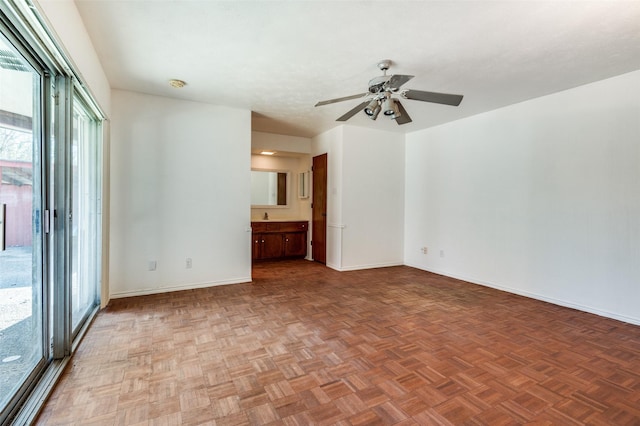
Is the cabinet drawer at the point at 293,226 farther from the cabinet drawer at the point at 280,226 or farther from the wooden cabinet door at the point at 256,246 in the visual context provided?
the wooden cabinet door at the point at 256,246

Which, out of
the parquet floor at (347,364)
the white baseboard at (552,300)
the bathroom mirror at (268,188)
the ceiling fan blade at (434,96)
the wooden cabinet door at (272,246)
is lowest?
the parquet floor at (347,364)

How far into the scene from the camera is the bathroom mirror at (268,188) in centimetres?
629

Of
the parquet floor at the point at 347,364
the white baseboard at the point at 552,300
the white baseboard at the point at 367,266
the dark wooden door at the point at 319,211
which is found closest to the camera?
the parquet floor at the point at 347,364

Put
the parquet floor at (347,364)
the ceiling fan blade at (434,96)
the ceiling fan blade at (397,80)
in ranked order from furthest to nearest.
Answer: the ceiling fan blade at (434,96), the ceiling fan blade at (397,80), the parquet floor at (347,364)

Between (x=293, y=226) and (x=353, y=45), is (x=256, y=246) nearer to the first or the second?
(x=293, y=226)

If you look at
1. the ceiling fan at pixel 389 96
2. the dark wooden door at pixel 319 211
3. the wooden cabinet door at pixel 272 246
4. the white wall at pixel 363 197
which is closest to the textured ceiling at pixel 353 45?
the ceiling fan at pixel 389 96

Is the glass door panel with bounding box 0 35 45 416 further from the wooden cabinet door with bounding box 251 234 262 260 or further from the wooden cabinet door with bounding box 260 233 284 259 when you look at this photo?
the wooden cabinet door with bounding box 260 233 284 259

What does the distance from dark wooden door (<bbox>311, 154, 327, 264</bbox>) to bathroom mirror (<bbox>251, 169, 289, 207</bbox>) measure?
0.86 metres

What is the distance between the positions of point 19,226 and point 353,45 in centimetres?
250

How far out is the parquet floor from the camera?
1.64 metres

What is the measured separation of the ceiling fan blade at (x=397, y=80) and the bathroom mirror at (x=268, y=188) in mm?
4150

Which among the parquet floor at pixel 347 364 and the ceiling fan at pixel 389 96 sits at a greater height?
the ceiling fan at pixel 389 96

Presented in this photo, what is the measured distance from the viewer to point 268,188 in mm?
6426

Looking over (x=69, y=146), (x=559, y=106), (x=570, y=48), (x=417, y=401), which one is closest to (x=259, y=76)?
(x=69, y=146)
